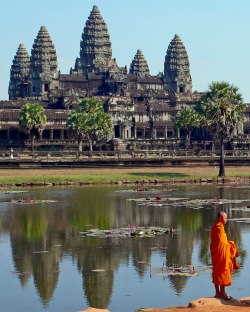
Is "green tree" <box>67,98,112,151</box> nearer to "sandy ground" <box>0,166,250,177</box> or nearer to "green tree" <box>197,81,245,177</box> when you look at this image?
"sandy ground" <box>0,166,250,177</box>

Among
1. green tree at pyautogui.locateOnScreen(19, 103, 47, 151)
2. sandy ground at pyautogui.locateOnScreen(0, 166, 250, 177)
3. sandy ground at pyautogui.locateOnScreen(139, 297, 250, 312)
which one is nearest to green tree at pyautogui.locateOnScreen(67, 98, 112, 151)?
green tree at pyautogui.locateOnScreen(19, 103, 47, 151)

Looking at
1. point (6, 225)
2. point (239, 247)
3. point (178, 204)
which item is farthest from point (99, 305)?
point (178, 204)

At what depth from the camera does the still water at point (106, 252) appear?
123ft

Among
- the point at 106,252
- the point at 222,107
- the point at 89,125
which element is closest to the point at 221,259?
the point at 106,252

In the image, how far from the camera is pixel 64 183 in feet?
338

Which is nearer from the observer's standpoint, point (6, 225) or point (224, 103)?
point (6, 225)

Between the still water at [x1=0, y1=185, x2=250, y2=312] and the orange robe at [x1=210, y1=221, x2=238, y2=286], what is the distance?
3505 millimetres

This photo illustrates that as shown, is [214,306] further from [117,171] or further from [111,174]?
[117,171]

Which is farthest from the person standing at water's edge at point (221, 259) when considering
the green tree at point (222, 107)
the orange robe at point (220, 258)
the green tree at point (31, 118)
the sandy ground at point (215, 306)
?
the green tree at point (31, 118)

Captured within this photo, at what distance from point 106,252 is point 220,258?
15.5 m

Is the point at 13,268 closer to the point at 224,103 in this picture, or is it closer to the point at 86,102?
the point at 224,103

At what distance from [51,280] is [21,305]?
15.9 ft

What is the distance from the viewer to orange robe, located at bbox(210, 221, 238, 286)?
3294 centimetres

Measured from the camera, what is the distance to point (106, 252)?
157 ft
